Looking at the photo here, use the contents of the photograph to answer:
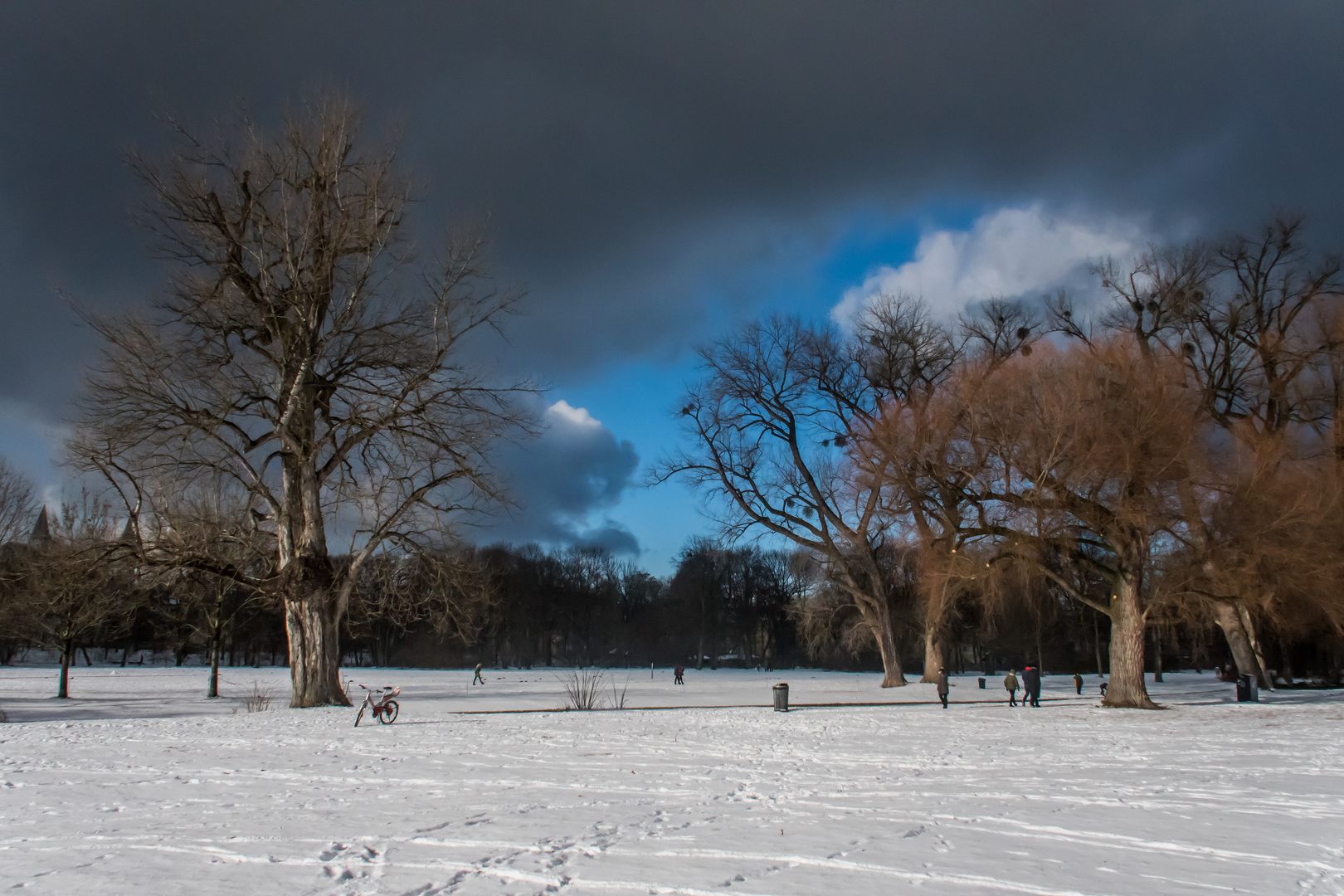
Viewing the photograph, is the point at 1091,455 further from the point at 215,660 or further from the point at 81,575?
the point at 215,660

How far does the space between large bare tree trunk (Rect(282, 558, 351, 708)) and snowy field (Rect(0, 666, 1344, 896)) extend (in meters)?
4.06

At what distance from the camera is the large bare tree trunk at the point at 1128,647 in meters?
23.3

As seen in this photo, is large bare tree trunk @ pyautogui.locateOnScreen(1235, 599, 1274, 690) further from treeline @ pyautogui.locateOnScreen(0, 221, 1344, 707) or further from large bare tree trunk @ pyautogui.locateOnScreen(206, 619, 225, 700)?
large bare tree trunk @ pyautogui.locateOnScreen(206, 619, 225, 700)

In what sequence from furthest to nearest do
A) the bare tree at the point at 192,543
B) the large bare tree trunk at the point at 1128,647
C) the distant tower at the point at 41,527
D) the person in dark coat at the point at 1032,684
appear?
the distant tower at the point at 41,527
the person in dark coat at the point at 1032,684
the large bare tree trunk at the point at 1128,647
the bare tree at the point at 192,543

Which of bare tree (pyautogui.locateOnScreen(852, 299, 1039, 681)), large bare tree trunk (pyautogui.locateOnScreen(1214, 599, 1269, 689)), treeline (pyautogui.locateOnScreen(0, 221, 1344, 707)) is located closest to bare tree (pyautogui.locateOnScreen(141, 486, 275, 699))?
treeline (pyautogui.locateOnScreen(0, 221, 1344, 707))

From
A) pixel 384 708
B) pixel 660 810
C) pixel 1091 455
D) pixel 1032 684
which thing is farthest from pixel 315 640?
pixel 1032 684

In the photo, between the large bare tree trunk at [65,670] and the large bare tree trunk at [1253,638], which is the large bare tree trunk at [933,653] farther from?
the large bare tree trunk at [65,670]

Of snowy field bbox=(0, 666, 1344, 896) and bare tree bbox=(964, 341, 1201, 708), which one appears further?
bare tree bbox=(964, 341, 1201, 708)

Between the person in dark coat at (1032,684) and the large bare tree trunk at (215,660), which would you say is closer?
the person in dark coat at (1032,684)

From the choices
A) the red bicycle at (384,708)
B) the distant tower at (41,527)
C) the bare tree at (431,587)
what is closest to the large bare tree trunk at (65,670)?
the distant tower at (41,527)

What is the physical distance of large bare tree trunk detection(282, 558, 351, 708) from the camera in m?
21.4

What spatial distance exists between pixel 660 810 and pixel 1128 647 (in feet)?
67.8

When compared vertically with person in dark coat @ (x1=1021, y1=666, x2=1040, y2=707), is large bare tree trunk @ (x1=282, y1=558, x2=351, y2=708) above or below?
above

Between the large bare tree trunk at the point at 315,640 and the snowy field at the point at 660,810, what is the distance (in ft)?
13.3
